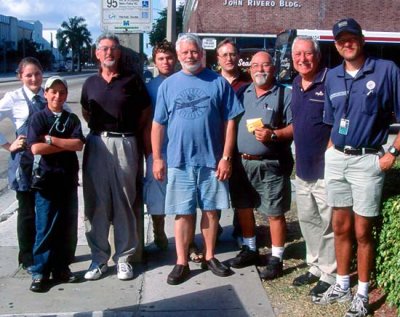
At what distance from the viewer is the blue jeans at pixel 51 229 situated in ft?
16.3

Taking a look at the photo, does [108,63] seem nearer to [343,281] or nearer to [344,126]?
[344,126]

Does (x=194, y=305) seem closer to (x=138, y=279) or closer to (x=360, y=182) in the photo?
(x=138, y=279)

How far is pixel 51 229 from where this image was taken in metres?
5.01

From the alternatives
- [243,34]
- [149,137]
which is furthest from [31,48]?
[149,137]

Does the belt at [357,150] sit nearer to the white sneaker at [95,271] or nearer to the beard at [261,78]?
the beard at [261,78]

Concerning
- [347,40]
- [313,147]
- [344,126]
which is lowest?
[313,147]

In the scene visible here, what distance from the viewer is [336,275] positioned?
4785 millimetres

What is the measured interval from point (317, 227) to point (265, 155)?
0.75 meters

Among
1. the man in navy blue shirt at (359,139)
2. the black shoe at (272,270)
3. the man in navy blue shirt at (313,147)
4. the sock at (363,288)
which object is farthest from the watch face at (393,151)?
the black shoe at (272,270)

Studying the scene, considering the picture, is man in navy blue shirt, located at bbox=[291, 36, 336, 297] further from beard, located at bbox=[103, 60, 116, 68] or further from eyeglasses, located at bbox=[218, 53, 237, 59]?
beard, located at bbox=[103, 60, 116, 68]

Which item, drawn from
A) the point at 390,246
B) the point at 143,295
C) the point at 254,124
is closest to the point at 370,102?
the point at 390,246

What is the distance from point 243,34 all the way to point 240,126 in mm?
29163

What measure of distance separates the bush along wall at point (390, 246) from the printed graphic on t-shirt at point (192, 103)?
158 centimetres

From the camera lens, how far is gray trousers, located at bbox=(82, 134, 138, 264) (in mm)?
5152
